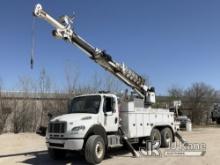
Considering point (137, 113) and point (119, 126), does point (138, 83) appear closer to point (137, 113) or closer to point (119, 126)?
point (137, 113)

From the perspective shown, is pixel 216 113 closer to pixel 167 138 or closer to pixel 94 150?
pixel 167 138

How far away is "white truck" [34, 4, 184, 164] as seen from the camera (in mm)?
→ 13398

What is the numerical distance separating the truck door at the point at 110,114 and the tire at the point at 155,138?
2.75 meters

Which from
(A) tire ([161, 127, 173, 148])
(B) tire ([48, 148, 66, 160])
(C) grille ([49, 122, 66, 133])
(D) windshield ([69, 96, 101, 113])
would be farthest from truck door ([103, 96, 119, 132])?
(A) tire ([161, 127, 173, 148])

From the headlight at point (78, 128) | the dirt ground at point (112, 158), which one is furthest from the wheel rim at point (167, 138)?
the headlight at point (78, 128)

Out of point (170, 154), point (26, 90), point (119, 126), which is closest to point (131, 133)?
point (119, 126)

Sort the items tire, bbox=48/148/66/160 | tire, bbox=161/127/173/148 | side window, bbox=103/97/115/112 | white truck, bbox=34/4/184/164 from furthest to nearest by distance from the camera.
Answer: tire, bbox=161/127/173/148
tire, bbox=48/148/66/160
side window, bbox=103/97/115/112
white truck, bbox=34/4/184/164

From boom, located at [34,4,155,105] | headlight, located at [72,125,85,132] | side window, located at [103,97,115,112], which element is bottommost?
headlight, located at [72,125,85,132]

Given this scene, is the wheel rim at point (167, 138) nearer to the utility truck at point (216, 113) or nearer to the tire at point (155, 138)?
the tire at point (155, 138)

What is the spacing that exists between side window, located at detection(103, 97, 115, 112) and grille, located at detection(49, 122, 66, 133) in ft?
6.20

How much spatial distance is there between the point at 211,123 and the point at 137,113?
2850 centimetres

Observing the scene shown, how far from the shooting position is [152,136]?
17266 mm

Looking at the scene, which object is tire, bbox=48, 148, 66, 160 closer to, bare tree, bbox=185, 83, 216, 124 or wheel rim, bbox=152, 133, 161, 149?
wheel rim, bbox=152, 133, 161, 149

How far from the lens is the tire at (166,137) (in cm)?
1800
